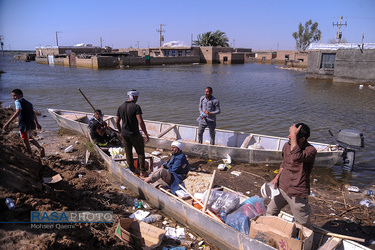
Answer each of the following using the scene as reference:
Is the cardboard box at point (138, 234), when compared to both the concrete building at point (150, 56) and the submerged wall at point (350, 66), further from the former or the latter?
the concrete building at point (150, 56)

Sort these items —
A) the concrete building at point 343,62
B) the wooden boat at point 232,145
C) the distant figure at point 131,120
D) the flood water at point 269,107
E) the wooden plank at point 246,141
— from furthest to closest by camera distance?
the concrete building at point 343,62, the flood water at point 269,107, the wooden plank at point 246,141, the wooden boat at point 232,145, the distant figure at point 131,120

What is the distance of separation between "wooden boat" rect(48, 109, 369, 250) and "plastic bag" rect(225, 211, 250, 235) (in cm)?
18

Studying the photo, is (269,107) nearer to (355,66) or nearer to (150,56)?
(355,66)

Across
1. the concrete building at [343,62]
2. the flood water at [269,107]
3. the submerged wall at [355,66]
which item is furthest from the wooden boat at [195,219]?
the concrete building at [343,62]

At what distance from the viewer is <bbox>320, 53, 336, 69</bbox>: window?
2725cm

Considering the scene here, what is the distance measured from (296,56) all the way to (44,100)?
51.4 meters

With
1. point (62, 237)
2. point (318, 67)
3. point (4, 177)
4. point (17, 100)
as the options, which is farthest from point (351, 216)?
point (318, 67)

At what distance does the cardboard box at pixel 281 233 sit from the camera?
3.35 metres

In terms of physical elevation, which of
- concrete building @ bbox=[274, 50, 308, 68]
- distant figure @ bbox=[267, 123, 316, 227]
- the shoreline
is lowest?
the shoreline

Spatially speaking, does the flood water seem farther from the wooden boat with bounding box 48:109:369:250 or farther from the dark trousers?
the dark trousers

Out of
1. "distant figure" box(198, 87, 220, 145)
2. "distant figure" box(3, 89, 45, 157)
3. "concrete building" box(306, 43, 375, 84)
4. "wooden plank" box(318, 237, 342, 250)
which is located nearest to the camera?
"wooden plank" box(318, 237, 342, 250)

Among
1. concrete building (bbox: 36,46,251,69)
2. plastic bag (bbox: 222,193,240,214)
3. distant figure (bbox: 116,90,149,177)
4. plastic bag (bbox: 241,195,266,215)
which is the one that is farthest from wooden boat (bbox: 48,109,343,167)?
concrete building (bbox: 36,46,251,69)

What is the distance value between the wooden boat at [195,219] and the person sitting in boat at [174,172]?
0.91 feet

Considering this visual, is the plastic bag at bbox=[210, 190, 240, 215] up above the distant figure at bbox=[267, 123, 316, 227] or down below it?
below
